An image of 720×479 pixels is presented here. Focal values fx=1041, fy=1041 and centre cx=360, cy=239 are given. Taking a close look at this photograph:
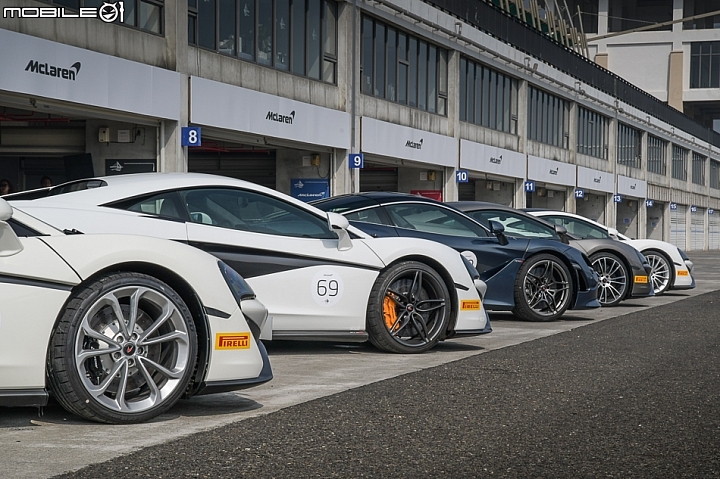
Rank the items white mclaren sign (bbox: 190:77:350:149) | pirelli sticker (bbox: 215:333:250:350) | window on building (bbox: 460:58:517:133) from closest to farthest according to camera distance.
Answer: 1. pirelli sticker (bbox: 215:333:250:350)
2. white mclaren sign (bbox: 190:77:350:149)
3. window on building (bbox: 460:58:517:133)

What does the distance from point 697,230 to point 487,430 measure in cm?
6799

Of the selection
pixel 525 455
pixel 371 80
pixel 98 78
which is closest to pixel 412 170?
pixel 371 80

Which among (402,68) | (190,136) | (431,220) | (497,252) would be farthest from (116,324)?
(402,68)

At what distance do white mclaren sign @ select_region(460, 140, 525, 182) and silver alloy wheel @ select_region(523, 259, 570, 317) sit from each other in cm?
1930

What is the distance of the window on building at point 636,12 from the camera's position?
76875 mm

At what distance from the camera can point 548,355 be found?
827 centimetres

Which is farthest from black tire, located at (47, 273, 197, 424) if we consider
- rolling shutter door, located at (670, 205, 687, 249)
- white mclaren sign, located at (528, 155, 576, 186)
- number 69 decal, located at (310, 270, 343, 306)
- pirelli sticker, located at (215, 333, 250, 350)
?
rolling shutter door, located at (670, 205, 687, 249)

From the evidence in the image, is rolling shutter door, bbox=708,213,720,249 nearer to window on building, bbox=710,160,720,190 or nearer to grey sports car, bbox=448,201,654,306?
window on building, bbox=710,160,720,190

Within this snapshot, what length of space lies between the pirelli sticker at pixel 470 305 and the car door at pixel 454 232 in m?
1.97

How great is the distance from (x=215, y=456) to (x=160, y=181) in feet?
10.7

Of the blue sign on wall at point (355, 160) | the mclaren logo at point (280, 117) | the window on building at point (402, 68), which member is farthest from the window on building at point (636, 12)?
the mclaren logo at point (280, 117)

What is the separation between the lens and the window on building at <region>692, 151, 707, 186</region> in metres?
68.0

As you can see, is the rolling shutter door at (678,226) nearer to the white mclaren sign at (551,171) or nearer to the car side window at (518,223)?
the white mclaren sign at (551,171)

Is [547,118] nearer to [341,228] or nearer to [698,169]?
[698,169]
